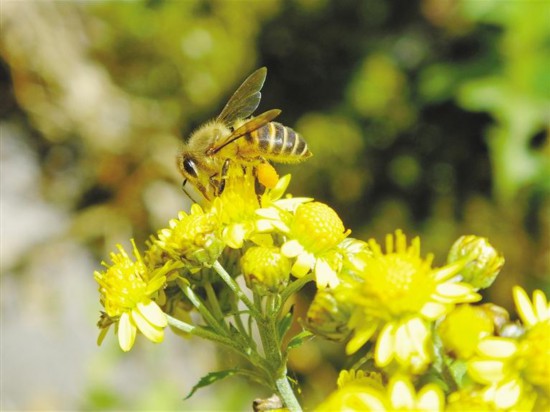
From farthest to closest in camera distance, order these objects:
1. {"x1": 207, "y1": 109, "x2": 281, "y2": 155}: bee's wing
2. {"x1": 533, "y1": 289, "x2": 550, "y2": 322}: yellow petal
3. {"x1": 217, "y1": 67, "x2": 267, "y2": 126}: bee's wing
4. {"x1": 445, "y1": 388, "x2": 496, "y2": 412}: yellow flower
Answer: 1. {"x1": 217, "y1": 67, "x2": 267, "y2": 126}: bee's wing
2. {"x1": 207, "y1": 109, "x2": 281, "y2": 155}: bee's wing
3. {"x1": 533, "y1": 289, "x2": 550, "y2": 322}: yellow petal
4. {"x1": 445, "y1": 388, "x2": 496, "y2": 412}: yellow flower

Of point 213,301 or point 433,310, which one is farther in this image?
point 213,301

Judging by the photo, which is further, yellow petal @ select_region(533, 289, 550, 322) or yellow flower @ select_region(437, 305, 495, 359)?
yellow petal @ select_region(533, 289, 550, 322)

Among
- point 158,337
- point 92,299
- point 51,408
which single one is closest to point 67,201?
point 92,299

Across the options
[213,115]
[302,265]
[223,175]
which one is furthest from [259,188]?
[213,115]

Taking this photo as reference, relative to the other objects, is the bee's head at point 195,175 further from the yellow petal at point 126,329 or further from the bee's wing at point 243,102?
the yellow petal at point 126,329

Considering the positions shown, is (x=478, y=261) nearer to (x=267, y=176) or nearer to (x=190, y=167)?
(x=267, y=176)

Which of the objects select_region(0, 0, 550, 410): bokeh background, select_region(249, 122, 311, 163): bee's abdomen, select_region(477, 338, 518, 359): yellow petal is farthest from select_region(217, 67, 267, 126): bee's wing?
select_region(0, 0, 550, 410): bokeh background

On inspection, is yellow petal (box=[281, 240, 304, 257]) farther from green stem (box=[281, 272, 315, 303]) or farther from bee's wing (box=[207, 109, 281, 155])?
bee's wing (box=[207, 109, 281, 155])
